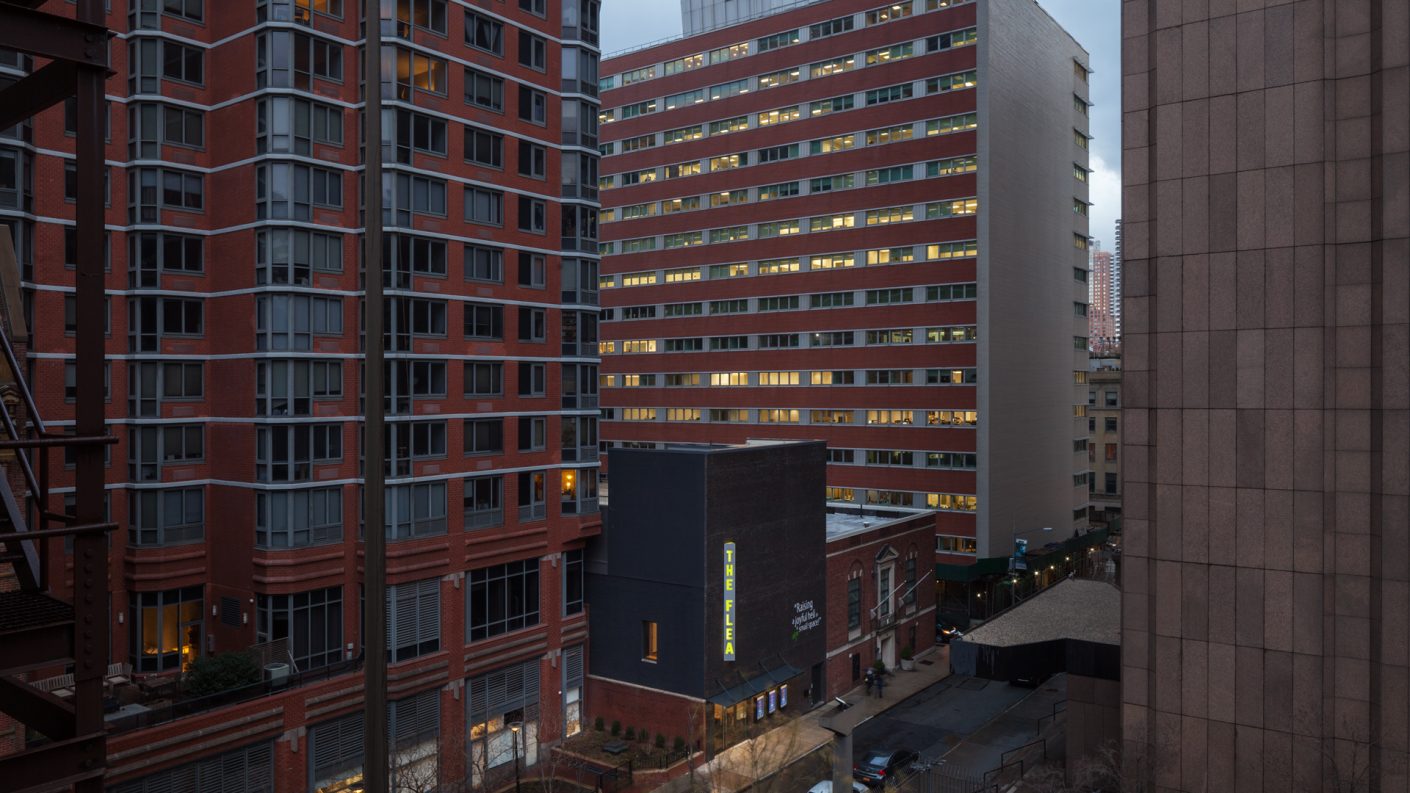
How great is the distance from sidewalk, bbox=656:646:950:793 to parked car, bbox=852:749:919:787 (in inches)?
97.0

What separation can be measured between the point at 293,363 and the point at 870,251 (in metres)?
53.9

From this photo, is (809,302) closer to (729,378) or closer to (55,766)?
(729,378)

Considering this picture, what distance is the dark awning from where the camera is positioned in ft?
150

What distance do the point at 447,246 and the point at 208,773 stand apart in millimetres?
23810

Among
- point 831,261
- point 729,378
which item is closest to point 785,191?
point 831,261

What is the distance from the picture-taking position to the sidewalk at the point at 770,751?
3966 cm

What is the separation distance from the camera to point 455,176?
43.4m

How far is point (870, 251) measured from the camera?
265 feet

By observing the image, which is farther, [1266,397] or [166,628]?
[166,628]

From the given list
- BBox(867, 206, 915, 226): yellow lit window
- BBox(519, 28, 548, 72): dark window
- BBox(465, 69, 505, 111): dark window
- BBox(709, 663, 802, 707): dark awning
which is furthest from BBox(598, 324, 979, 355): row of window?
BBox(709, 663, 802, 707): dark awning

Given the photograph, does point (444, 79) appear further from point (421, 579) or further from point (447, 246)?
point (421, 579)

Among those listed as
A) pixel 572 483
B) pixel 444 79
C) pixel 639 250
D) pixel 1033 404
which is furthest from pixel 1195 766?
pixel 639 250

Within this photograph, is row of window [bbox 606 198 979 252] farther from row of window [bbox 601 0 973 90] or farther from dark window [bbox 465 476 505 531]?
dark window [bbox 465 476 505 531]

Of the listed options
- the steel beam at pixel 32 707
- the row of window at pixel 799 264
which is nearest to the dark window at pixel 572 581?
the row of window at pixel 799 264
